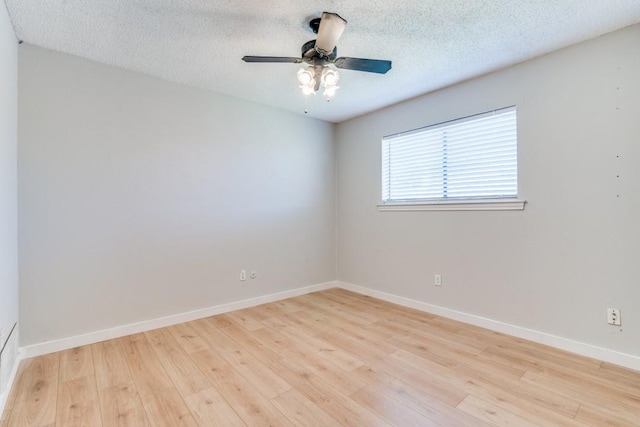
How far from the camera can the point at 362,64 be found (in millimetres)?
1980

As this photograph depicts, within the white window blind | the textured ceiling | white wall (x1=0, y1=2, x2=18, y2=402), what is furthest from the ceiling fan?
white wall (x1=0, y1=2, x2=18, y2=402)

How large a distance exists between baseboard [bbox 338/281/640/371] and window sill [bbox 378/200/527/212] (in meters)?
1.03

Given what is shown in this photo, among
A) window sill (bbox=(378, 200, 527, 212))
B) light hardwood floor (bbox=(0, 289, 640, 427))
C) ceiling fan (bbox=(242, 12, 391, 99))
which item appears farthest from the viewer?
window sill (bbox=(378, 200, 527, 212))

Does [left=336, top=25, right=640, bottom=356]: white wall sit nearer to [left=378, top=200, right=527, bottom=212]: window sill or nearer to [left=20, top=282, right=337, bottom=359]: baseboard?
[left=378, top=200, right=527, bottom=212]: window sill

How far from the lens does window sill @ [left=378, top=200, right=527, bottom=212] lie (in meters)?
2.60

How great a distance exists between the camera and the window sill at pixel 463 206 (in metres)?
2.60

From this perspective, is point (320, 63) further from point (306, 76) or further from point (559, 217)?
point (559, 217)

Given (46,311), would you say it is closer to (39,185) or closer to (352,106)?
(39,185)

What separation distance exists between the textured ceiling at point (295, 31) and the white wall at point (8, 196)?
0.80 feet

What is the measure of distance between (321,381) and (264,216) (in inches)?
82.6

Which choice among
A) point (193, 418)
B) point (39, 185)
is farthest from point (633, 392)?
point (39, 185)

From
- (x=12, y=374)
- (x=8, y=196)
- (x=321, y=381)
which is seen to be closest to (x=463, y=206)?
(x=321, y=381)

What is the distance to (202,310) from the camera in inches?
122

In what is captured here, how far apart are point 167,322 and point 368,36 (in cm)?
305
